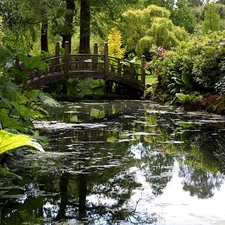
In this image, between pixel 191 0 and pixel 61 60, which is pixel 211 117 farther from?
pixel 191 0

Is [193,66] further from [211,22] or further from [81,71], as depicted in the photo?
[211,22]

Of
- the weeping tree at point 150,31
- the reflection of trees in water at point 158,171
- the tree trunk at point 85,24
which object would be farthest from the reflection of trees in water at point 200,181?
the weeping tree at point 150,31

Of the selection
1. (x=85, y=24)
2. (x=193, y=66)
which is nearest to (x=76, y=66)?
(x=85, y=24)

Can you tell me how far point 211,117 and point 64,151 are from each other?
556cm

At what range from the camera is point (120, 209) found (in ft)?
12.8

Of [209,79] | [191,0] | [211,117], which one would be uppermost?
[191,0]

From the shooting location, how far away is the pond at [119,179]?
12.2ft

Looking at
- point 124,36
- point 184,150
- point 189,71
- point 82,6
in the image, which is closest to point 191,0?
point 124,36

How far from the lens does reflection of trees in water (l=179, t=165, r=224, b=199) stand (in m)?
4.47

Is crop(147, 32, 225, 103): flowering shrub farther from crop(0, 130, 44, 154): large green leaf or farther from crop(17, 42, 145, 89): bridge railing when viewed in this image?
crop(0, 130, 44, 154): large green leaf

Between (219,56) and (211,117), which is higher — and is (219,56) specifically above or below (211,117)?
above

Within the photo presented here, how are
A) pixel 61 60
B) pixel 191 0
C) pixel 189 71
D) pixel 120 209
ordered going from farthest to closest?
pixel 191 0 → pixel 61 60 → pixel 189 71 → pixel 120 209

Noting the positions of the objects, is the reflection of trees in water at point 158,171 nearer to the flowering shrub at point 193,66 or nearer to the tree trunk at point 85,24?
the flowering shrub at point 193,66

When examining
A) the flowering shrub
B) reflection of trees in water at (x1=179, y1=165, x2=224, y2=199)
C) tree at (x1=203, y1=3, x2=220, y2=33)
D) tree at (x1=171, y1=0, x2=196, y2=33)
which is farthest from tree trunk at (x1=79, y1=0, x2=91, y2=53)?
tree at (x1=171, y1=0, x2=196, y2=33)
